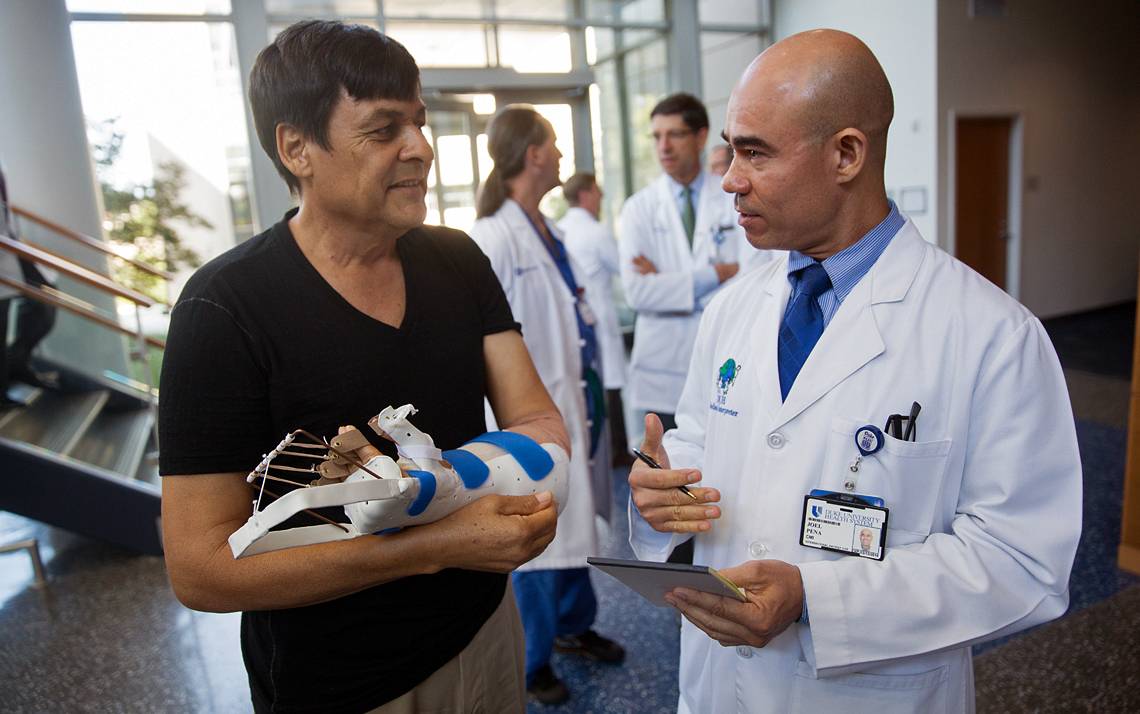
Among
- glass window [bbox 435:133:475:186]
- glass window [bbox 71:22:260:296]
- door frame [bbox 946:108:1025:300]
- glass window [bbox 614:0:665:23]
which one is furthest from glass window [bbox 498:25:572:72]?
door frame [bbox 946:108:1025:300]

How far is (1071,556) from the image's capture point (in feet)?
3.28

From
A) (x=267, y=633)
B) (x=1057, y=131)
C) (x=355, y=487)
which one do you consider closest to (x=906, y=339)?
(x=355, y=487)

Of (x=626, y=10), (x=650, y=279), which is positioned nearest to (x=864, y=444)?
(x=650, y=279)

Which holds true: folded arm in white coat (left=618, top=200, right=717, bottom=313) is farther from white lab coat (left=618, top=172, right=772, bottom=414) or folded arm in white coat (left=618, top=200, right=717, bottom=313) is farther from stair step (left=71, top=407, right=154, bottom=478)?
stair step (left=71, top=407, right=154, bottom=478)

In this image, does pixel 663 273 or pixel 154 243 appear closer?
pixel 663 273

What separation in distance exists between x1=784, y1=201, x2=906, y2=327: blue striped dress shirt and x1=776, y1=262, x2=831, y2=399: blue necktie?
13mm

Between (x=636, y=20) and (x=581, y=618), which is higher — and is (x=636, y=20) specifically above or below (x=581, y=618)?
above

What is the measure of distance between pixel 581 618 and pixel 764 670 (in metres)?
1.50

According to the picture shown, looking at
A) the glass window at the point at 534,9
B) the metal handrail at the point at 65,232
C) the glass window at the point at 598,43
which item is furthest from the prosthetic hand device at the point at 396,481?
the glass window at the point at 598,43

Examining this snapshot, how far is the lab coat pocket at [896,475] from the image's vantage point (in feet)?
3.36

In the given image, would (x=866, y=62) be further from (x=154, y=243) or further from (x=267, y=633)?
(x=154, y=243)

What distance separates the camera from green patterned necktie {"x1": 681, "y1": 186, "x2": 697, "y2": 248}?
10.5ft

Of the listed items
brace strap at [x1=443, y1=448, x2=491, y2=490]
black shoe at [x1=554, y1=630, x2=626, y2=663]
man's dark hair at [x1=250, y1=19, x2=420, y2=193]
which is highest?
man's dark hair at [x1=250, y1=19, x2=420, y2=193]

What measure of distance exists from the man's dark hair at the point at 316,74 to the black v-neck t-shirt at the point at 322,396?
0.17 meters
